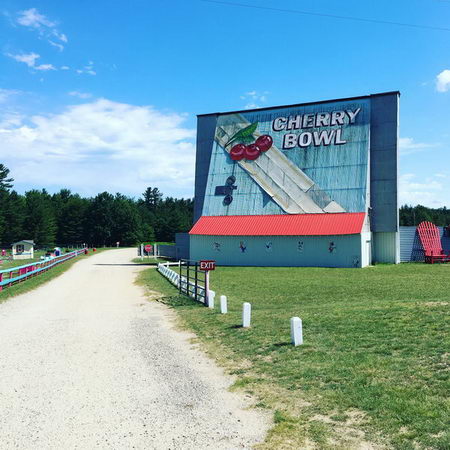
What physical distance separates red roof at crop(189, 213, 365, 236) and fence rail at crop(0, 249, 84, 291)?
14.5 m

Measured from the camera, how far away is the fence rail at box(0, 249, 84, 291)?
2612cm

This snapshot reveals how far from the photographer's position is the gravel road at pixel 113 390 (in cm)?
683

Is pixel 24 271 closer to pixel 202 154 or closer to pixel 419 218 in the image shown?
pixel 202 154

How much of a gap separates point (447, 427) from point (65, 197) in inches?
6092

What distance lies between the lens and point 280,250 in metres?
43.5

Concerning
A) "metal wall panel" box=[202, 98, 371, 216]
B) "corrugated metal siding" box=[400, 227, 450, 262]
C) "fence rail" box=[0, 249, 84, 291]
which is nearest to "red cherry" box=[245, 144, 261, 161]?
"metal wall panel" box=[202, 98, 371, 216]

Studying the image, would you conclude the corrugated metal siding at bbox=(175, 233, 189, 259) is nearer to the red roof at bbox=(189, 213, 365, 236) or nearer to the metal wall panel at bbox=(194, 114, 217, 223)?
the metal wall panel at bbox=(194, 114, 217, 223)

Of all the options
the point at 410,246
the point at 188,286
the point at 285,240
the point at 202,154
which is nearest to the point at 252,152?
the point at 202,154

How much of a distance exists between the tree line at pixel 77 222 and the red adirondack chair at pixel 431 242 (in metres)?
80.1

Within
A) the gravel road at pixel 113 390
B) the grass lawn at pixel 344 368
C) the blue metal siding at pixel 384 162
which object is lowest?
the gravel road at pixel 113 390

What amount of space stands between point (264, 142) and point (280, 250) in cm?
1221

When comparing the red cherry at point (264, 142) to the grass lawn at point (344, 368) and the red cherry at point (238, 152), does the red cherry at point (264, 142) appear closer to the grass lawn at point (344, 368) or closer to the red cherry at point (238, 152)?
the red cherry at point (238, 152)

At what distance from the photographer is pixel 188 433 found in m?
6.94

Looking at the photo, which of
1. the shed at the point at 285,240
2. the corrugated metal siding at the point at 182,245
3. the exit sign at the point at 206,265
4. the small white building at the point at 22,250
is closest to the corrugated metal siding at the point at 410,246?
the shed at the point at 285,240
